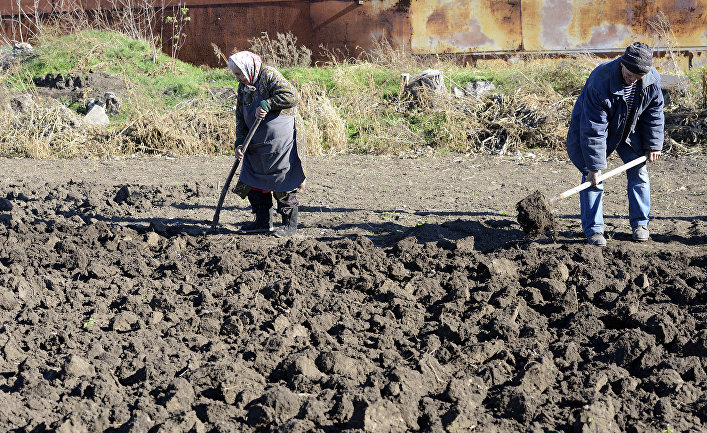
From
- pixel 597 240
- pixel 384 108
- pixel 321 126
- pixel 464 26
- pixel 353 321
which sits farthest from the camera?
pixel 464 26

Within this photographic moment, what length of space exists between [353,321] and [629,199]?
2922 mm

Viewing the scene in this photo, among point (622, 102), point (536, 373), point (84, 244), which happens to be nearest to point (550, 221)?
point (622, 102)

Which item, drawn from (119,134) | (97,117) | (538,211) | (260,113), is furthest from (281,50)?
(538,211)

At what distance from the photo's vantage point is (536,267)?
17.0 ft

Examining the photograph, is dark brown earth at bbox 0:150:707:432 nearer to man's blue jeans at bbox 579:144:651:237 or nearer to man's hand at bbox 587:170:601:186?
man's blue jeans at bbox 579:144:651:237

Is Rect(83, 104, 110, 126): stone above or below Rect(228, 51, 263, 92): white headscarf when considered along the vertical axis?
below

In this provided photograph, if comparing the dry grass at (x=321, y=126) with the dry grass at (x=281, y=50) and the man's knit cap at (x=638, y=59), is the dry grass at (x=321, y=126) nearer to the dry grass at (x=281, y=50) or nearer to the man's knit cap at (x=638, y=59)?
the dry grass at (x=281, y=50)

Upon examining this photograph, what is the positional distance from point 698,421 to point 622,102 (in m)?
2.95

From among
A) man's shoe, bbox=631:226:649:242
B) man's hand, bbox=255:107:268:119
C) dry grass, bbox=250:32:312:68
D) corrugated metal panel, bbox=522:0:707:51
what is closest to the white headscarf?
man's hand, bbox=255:107:268:119

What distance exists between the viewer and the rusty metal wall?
1353 centimetres

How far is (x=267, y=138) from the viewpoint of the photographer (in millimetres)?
6012

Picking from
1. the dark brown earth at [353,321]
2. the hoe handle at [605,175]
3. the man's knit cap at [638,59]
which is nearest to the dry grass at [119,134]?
the dark brown earth at [353,321]

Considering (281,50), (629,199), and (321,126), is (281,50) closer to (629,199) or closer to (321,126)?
(321,126)

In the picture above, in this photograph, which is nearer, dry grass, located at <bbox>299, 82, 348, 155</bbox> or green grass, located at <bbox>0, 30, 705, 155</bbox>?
dry grass, located at <bbox>299, 82, 348, 155</bbox>
